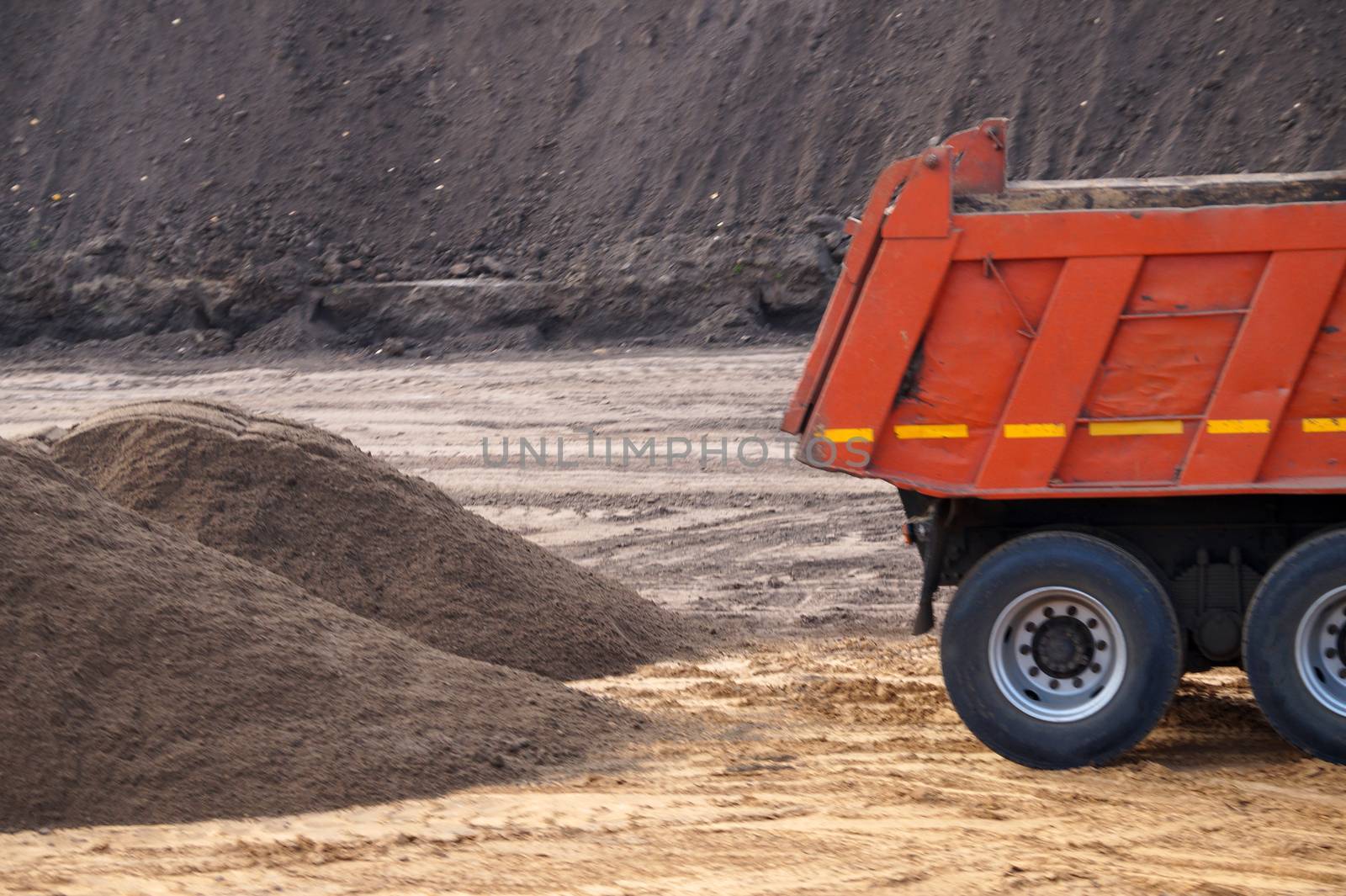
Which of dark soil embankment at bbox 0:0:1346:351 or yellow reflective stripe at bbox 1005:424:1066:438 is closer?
yellow reflective stripe at bbox 1005:424:1066:438

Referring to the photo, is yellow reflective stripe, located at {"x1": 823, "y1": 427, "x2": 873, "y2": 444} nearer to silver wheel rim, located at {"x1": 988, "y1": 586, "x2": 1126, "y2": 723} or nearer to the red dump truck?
the red dump truck

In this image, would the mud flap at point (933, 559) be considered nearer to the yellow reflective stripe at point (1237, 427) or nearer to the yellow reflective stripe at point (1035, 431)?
the yellow reflective stripe at point (1035, 431)

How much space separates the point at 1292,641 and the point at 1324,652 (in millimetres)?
160

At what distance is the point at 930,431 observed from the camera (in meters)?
5.17

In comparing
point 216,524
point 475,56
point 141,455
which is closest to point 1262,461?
point 216,524

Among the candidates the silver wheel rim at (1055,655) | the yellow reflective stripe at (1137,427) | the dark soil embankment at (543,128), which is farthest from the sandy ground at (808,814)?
the dark soil embankment at (543,128)

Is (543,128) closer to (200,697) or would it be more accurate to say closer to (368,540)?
(368,540)

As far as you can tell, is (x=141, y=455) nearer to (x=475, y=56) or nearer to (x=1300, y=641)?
(x=1300, y=641)

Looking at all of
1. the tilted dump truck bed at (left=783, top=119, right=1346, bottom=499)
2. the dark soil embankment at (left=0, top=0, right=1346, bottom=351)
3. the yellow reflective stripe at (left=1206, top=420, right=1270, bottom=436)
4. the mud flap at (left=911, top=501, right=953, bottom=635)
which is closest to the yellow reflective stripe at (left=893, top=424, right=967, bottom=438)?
the tilted dump truck bed at (left=783, top=119, right=1346, bottom=499)

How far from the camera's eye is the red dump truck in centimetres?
487

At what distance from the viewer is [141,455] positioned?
7625 mm

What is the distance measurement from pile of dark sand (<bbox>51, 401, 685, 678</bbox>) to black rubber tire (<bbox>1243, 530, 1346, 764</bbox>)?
330 cm

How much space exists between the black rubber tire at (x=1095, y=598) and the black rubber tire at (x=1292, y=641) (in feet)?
0.93

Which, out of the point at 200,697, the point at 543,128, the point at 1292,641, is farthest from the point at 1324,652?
the point at 543,128
